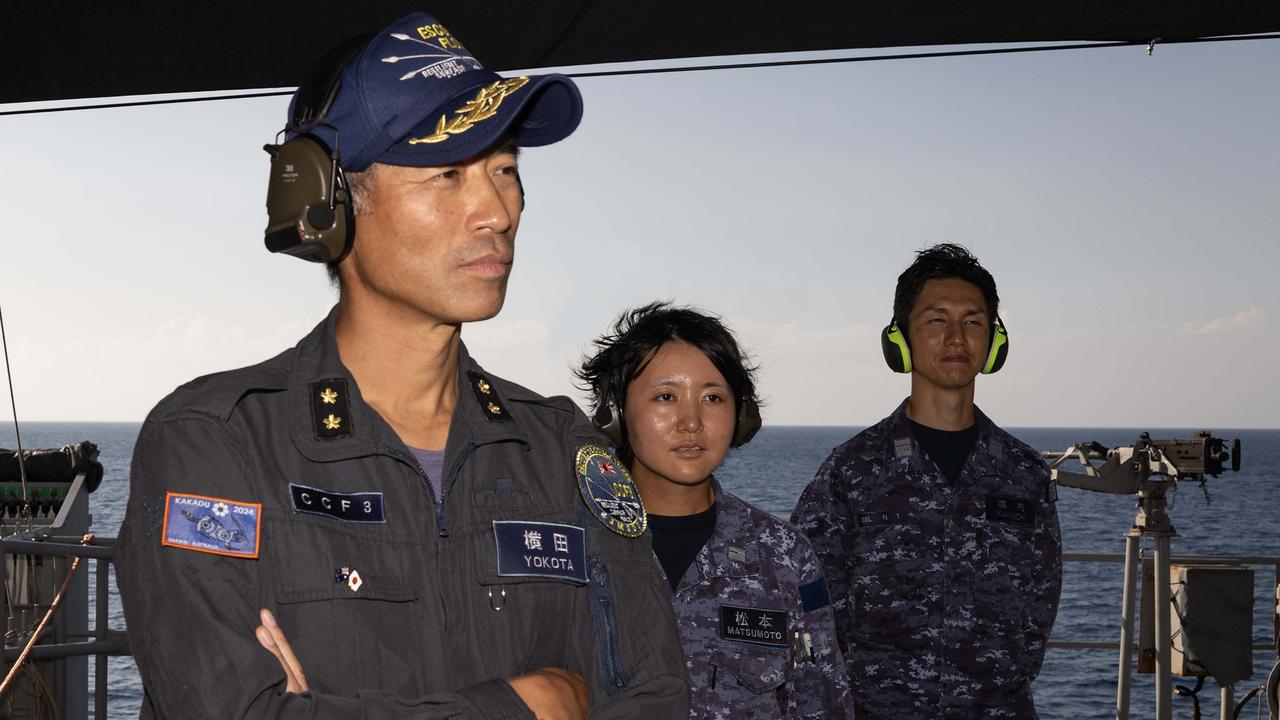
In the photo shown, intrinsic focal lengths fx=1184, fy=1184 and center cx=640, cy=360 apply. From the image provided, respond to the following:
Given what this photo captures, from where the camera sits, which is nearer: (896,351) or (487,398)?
(487,398)

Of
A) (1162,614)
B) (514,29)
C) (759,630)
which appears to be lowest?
(1162,614)

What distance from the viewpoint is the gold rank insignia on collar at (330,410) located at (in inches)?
70.6

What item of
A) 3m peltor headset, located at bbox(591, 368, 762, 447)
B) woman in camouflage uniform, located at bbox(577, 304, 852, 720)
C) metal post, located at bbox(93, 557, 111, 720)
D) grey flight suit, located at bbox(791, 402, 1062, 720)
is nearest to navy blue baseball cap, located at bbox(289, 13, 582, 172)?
woman in camouflage uniform, located at bbox(577, 304, 852, 720)

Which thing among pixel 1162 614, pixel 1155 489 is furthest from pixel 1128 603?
pixel 1155 489

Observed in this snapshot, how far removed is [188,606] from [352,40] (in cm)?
88

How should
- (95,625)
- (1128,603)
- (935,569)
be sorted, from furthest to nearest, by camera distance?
(1128,603) → (95,625) → (935,569)

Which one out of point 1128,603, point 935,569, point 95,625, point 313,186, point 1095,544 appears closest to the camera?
point 313,186

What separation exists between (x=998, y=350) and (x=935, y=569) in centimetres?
81

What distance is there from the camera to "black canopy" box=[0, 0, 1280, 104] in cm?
415

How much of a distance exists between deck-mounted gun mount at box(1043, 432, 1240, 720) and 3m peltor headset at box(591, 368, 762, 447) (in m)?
4.61

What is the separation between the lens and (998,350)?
4.12 meters

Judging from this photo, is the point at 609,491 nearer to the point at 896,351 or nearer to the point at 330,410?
the point at 330,410

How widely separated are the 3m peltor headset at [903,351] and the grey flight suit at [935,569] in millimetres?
192

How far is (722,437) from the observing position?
3.12 metres
